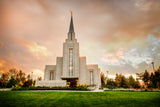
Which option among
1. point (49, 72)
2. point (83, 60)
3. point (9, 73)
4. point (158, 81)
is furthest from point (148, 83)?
point (9, 73)

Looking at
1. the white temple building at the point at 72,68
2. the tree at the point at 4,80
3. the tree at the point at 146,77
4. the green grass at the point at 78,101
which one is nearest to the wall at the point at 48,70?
the white temple building at the point at 72,68

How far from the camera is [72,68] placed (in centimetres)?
3616

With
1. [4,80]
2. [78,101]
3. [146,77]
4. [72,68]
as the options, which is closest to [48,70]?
[72,68]

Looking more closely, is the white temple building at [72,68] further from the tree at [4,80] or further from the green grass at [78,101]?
the green grass at [78,101]

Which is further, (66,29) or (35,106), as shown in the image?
(66,29)

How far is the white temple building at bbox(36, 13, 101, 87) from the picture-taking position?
117 feet

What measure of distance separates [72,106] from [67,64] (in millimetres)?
31627

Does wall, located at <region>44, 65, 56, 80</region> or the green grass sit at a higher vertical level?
wall, located at <region>44, 65, 56, 80</region>

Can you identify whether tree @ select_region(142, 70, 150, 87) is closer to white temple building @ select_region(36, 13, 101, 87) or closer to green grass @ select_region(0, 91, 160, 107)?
white temple building @ select_region(36, 13, 101, 87)

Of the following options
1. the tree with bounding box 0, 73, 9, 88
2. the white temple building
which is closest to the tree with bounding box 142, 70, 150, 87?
the white temple building

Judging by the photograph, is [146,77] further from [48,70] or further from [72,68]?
[48,70]

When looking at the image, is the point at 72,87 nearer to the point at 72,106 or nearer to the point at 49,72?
the point at 72,106

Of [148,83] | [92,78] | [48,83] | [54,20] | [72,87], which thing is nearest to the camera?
[54,20]

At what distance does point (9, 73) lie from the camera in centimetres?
4428
